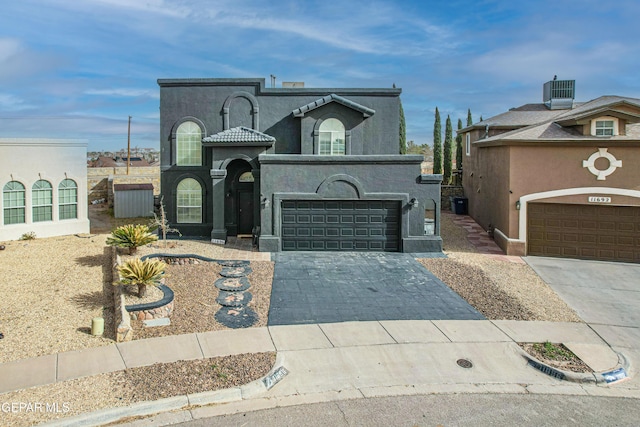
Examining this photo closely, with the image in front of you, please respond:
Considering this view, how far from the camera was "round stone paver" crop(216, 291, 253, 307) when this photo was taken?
42.1ft

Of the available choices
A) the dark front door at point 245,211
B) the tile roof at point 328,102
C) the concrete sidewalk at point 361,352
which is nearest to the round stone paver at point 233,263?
the dark front door at point 245,211

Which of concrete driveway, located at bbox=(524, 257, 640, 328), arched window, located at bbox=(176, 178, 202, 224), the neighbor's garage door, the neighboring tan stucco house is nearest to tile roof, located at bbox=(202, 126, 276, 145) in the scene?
arched window, located at bbox=(176, 178, 202, 224)

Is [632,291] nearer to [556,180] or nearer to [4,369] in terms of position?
[556,180]

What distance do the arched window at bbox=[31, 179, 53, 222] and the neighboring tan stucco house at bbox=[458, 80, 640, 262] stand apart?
1967 centimetres

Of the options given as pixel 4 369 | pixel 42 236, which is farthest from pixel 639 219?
pixel 42 236

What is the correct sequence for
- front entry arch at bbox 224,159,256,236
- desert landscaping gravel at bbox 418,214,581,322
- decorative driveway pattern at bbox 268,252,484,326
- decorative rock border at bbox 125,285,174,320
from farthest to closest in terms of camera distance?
front entry arch at bbox 224,159,256,236, desert landscaping gravel at bbox 418,214,581,322, decorative driveway pattern at bbox 268,252,484,326, decorative rock border at bbox 125,285,174,320

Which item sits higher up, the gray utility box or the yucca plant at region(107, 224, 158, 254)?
the gray utility box

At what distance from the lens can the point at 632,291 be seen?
49.5 feet

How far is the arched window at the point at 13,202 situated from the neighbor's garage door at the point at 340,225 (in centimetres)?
1132

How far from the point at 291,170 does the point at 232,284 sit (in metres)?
6.57

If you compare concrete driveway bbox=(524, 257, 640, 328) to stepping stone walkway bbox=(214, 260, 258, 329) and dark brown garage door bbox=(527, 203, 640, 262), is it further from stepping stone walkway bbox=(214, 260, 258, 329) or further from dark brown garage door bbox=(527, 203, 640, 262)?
stepping stone walkway bbox=(214, 260, 258, 329)

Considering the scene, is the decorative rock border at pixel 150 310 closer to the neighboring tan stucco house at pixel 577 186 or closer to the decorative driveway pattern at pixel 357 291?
the decorative driveway pattern at pixel 357 291

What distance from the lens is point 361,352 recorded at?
1002 centimetres

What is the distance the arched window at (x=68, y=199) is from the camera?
2173 cm
